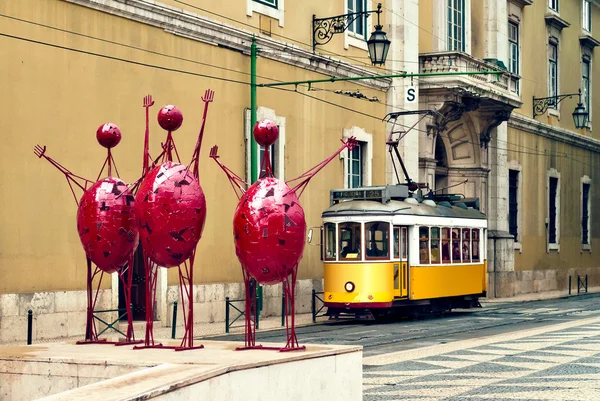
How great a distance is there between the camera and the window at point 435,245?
28.3m

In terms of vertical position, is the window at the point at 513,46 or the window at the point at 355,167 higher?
the window at the point at 513,46

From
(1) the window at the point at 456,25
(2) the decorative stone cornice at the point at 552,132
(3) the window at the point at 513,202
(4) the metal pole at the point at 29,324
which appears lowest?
(4) the metal pole at the point at 29,324

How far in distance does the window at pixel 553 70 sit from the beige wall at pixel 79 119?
76.0 ft

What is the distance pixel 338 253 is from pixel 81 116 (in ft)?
23.3

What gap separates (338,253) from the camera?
27.1m

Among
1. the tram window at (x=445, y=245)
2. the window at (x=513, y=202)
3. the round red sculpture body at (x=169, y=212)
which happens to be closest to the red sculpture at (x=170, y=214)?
the round red sculpture body at (x=169, y=212)

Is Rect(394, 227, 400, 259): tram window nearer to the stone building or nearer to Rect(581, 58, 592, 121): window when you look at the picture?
the stone building

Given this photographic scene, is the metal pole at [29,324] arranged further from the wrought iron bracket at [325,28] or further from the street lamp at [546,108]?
the street lamp at [546,108]

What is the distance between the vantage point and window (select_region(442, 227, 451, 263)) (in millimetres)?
28938

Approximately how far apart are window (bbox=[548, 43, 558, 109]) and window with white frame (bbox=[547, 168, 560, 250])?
300cm

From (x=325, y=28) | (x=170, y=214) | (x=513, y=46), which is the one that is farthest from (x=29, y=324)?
(x=513, y=46)

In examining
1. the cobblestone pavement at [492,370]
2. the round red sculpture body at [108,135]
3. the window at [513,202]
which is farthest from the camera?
the window at [513,202]

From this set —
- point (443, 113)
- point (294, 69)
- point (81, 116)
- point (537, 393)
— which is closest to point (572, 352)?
point (537, 393)

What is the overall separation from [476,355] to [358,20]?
1817 centimetres
